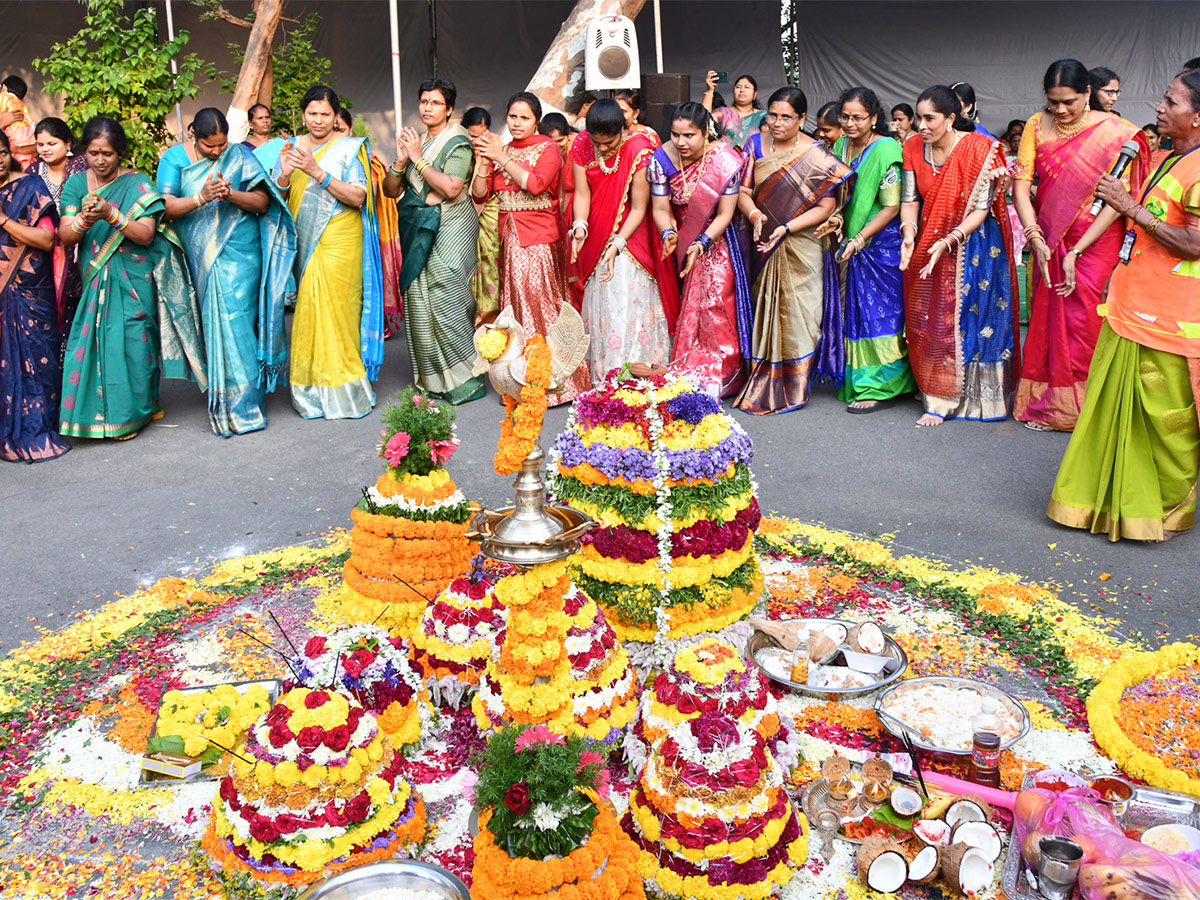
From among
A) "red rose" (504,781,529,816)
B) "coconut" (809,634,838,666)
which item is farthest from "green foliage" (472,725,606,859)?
"coconut" (809,634,838,666)

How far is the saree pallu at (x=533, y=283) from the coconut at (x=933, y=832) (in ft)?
16.6

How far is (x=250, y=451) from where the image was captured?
22.9 ft

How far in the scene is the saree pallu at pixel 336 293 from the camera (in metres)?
7.46

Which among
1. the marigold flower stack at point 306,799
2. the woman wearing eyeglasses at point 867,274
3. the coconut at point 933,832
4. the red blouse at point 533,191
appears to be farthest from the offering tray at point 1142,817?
the red blouse at point 533,191

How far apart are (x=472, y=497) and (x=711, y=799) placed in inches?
128

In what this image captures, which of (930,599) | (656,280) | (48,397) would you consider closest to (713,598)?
(930,599)

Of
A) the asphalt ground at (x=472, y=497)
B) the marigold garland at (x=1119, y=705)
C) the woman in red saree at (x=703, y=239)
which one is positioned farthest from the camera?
the woman in red saree at (x=703, y=239)

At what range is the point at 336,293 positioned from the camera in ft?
24.7

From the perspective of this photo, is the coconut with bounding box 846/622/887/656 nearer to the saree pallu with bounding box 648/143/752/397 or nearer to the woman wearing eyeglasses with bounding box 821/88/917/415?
the saree pallu with bounding box 648/143/752/397

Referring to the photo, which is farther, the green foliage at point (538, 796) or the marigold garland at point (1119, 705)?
the marigold garland at point (1119, 705)

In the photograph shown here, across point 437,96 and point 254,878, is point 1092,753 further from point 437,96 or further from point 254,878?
point 437,96

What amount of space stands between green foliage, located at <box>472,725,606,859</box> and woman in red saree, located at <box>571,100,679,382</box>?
195 inches

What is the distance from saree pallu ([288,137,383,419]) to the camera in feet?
24.5

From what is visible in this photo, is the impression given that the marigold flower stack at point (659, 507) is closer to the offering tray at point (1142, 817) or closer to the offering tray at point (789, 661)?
the offering tray at point (789, 661)
